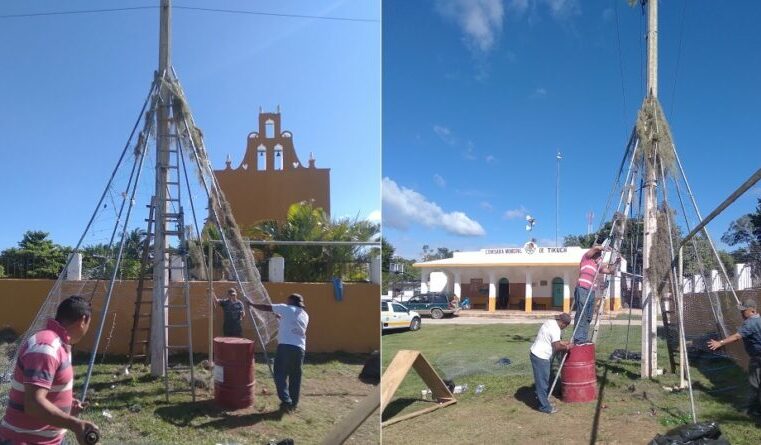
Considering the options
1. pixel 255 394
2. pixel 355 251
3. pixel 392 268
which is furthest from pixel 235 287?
pixel 392 268

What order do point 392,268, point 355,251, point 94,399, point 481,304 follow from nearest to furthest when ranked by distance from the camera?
1. point 94,399
2. point 355,251
3. point 392,268
4. point 481,304

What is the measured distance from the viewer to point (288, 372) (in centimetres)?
561

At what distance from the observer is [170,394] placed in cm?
563

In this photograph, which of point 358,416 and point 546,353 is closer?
point 358,416

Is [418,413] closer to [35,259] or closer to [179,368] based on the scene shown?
[179,368]

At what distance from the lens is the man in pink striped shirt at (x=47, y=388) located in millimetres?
2295

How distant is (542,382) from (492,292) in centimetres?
1977

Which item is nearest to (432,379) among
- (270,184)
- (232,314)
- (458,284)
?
(232,314)

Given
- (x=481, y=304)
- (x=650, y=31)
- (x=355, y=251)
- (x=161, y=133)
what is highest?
(x=650, y=31)

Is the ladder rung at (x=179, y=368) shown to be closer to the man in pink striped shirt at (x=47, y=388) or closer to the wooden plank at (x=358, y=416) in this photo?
the wooden plank at (x=358, y=416)

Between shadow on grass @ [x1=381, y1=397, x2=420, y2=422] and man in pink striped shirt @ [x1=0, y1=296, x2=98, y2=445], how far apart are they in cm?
343

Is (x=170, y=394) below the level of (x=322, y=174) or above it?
below

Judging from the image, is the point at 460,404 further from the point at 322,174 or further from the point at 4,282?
the point at 322,174

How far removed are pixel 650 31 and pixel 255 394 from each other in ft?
19.0
